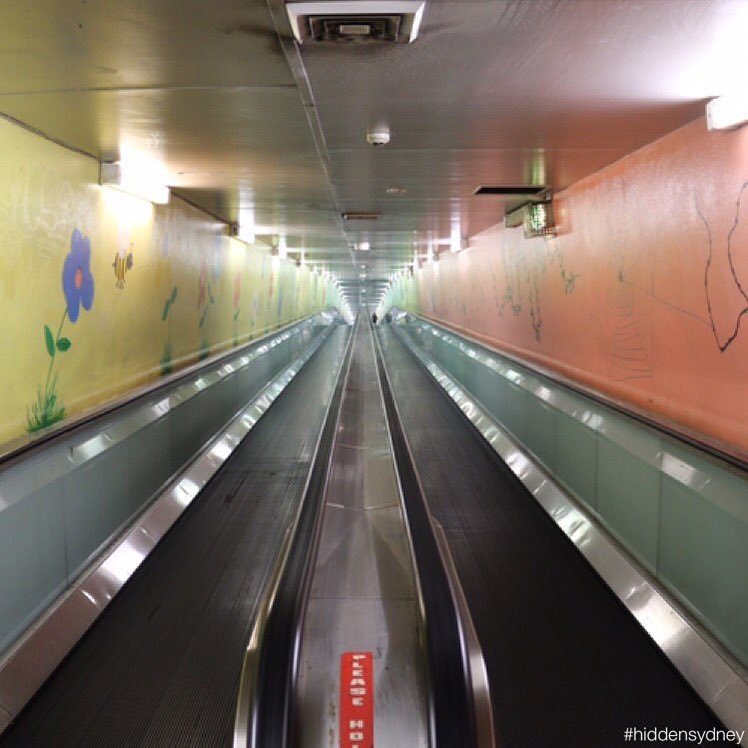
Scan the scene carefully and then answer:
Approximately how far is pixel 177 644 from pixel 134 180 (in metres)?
3.48

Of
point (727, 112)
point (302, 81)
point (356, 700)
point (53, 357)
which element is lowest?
point (356, 700)

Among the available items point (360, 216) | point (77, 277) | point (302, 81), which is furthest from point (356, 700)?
point (360, 216)

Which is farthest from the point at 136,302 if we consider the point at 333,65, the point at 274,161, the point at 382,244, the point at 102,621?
the point at 382,244

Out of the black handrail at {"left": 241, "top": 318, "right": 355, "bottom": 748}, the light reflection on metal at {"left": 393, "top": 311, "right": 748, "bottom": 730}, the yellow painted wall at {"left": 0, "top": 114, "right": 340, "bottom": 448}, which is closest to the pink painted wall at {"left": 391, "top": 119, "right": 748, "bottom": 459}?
the light reflection on metal at {"left": 393, "top": 311, "right": 748, "bottom": 730}

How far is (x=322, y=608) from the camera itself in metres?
2.94

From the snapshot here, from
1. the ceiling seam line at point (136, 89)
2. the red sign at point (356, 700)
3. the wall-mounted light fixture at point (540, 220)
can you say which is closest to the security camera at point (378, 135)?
the ceiling seam line at point (136, 89)

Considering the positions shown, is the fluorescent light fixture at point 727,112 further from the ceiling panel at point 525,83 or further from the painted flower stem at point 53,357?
the painted flower stem at point 53,357

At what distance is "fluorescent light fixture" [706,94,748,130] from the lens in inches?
111

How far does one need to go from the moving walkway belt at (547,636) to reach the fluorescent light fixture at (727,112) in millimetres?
2525

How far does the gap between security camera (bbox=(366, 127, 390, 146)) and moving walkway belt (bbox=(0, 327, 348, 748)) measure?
270cm

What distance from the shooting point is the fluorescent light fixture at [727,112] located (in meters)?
2.81

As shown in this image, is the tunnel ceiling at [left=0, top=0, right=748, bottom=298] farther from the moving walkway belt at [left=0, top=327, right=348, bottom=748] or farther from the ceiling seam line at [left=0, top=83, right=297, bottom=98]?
the moving walkway belt at [left=0, top=327, right=348, bottom=748]

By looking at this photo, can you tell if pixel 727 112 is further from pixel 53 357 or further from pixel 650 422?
pixel 53 357

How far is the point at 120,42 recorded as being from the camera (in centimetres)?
236
